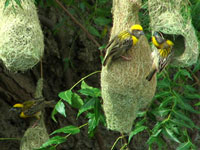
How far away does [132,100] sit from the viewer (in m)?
2.75

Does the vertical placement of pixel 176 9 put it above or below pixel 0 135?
above

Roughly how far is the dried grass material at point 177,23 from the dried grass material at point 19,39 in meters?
0.86

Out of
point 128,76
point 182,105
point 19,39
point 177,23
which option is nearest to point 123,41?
point 128,76

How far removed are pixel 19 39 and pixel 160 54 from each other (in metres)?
1.02

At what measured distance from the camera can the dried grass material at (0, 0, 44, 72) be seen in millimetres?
2848

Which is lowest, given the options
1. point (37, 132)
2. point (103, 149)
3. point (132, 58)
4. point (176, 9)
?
point (103, 149)

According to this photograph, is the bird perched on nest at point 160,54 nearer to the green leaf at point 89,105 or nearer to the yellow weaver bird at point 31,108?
the green leaf at point 89,105

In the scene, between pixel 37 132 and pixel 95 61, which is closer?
pixel 37 132

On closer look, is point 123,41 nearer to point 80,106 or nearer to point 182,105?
point 80,106

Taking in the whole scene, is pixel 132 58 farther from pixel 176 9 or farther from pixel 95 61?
pixel 95 61

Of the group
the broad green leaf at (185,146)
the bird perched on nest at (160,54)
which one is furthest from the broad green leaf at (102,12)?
the broad green leaf at (185,146)

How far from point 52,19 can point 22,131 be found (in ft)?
4.44

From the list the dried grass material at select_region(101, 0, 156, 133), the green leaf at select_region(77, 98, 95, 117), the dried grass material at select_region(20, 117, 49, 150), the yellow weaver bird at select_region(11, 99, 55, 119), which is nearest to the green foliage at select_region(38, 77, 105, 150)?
the green leaf at select_region(77, 98, 95, 117)

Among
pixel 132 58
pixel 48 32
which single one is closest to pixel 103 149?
pixel 48 32
